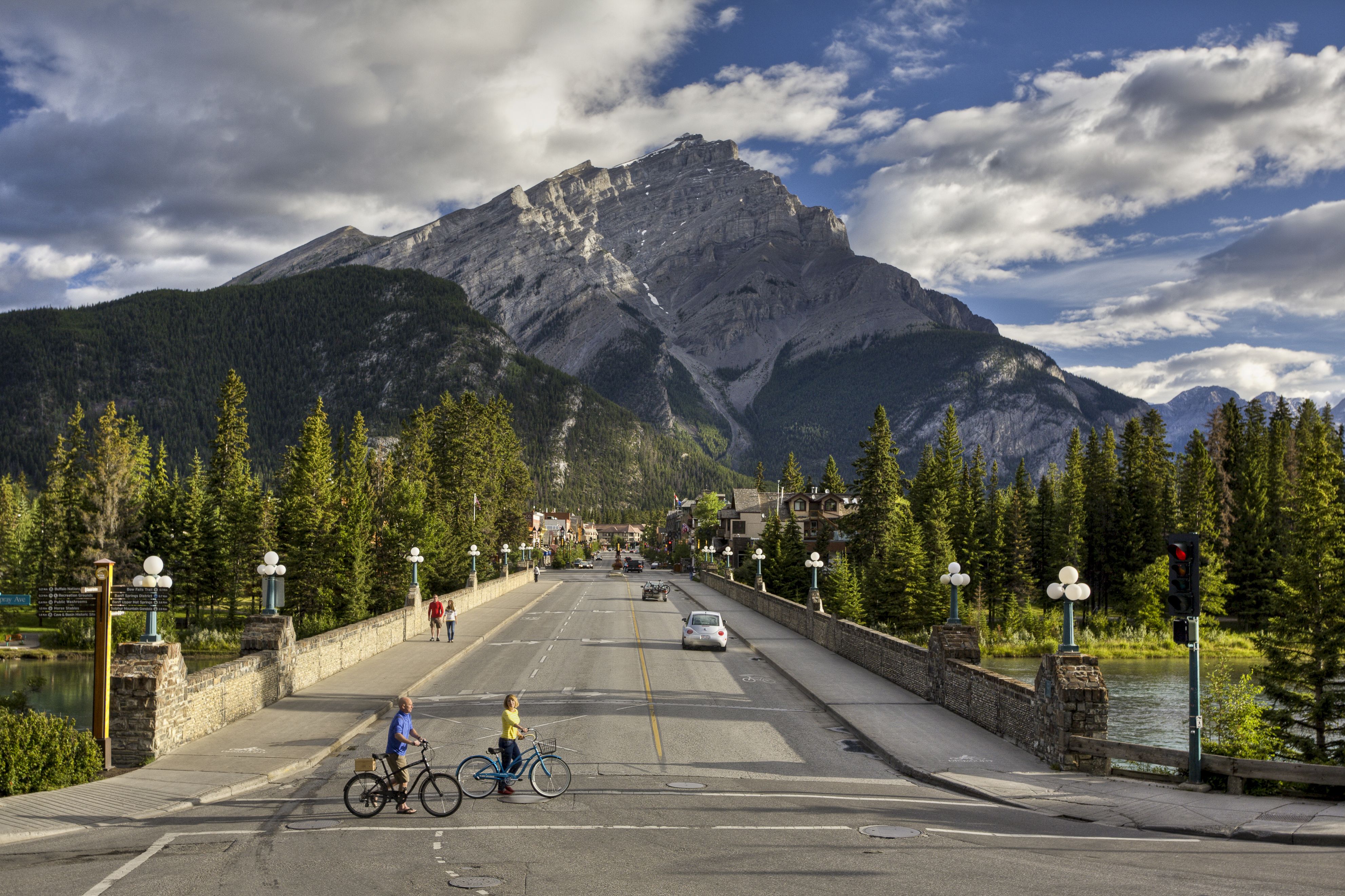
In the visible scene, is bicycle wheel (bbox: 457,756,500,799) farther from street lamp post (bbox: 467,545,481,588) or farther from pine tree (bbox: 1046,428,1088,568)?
pine tree (bbox: 1046,428,1088,568)

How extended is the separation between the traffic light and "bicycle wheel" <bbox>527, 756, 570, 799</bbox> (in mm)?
10565

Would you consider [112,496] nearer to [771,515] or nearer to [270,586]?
[270,586]

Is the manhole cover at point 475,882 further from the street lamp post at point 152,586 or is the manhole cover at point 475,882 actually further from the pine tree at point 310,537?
the pine tree at point 310,537

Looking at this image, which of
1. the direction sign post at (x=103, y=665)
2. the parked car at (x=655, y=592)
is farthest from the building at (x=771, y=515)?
the direction sign post at (x=103, y=665)

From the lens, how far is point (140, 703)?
17.7 m

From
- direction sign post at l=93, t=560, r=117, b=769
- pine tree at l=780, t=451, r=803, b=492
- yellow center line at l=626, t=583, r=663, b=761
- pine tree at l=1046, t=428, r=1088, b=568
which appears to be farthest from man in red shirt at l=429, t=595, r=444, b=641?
pine tree at l=780, t=451, r=803, b=492

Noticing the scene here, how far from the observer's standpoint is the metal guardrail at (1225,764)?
46.0ft

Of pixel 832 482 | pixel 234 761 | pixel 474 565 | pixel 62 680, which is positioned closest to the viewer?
pixel 234 761

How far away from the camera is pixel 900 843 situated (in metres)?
12.1

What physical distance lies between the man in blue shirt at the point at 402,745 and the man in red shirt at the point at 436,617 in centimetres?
2767

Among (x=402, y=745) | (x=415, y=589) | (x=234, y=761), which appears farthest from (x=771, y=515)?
(x=402, y=745)

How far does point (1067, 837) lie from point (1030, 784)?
3.71 meters

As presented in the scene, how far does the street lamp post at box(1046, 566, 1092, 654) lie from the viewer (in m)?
17.8

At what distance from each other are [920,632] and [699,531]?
315 ft
